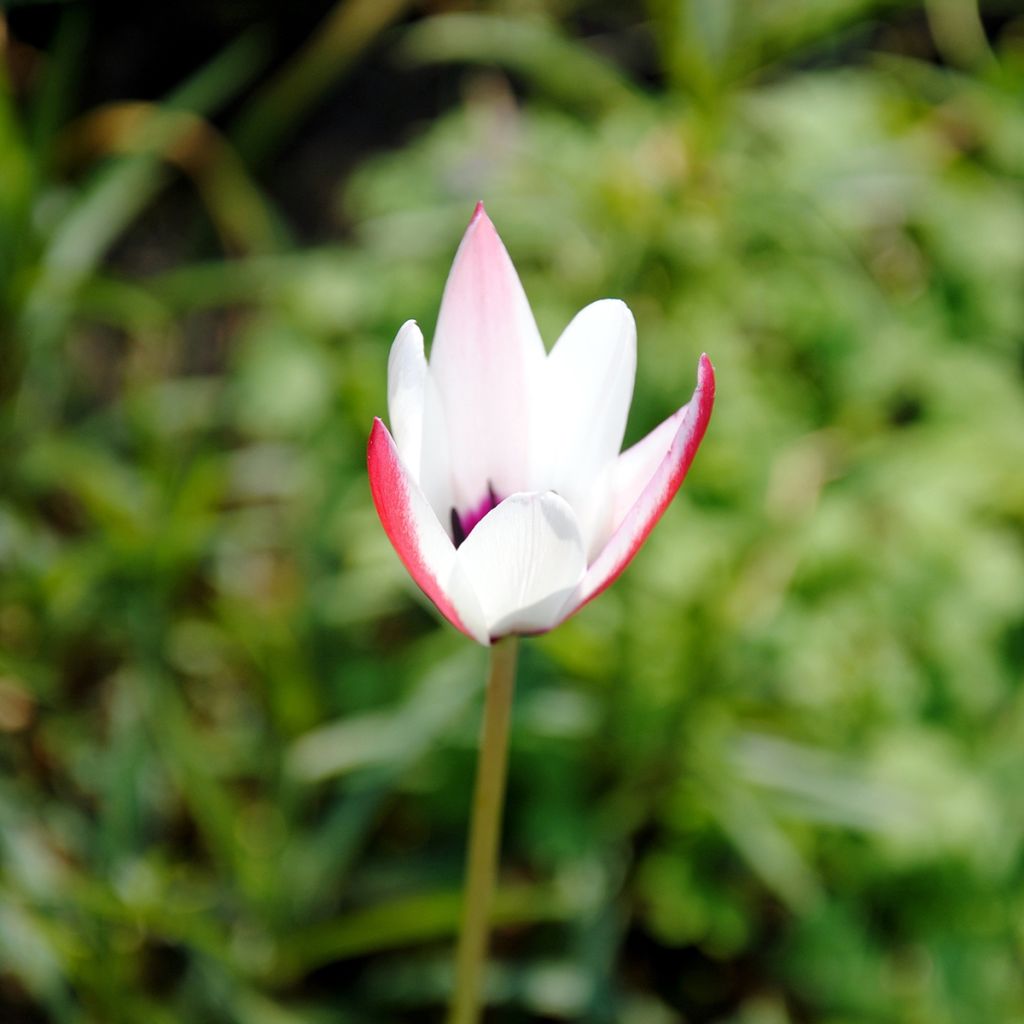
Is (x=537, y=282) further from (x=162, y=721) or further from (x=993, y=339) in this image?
(x=162, y=721)

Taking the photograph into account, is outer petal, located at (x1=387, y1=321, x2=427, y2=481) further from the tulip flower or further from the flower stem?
the flower stem

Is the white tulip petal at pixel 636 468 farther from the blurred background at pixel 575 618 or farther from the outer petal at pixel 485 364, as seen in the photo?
the blurred background at pixel 575 618

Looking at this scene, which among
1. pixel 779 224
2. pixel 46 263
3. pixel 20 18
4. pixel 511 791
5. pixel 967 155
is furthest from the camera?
pixel 20 18

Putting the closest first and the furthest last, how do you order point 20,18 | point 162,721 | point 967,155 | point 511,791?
1. point 162,721
2. point 511,791
3. point 967,155
4. point 20,18

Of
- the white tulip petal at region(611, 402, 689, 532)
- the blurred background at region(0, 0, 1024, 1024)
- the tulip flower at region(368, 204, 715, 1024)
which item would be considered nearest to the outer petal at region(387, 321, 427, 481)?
the tulip flower at region(368, 204, 715, 1024)

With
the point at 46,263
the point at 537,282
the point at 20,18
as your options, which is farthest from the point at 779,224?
the point at 20,18

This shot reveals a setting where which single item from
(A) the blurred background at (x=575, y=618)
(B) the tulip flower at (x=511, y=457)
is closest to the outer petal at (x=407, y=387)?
(B) the tulip flower at (x=511, y=457)

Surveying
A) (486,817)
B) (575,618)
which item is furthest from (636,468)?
(575,618)

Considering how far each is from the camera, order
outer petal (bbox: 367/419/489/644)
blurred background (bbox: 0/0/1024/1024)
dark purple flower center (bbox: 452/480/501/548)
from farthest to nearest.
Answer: blurred background (bbox: 0/0/1024/1024) < dark purple flower center (bbox: 452/480/501/548) < outer petal (bbox: 367/419/489/644)
